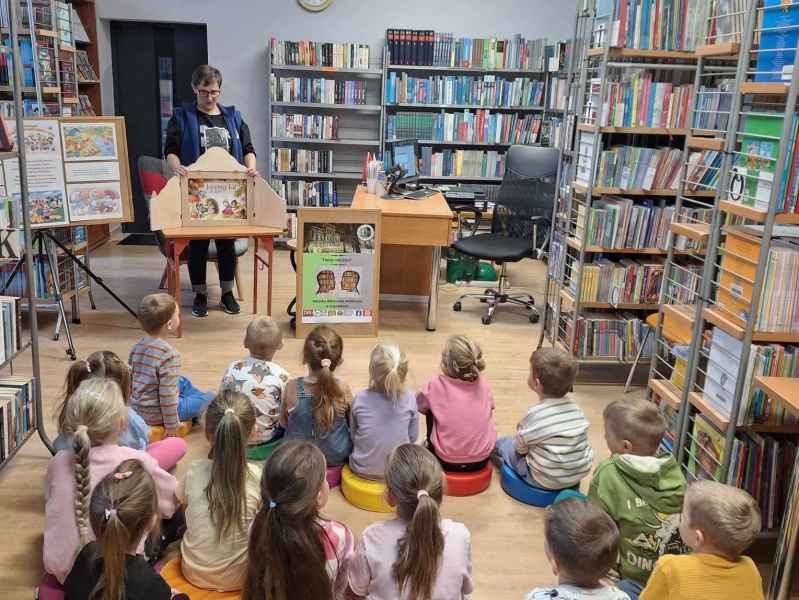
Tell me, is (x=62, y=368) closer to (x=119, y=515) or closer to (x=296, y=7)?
(x=119, y=515)

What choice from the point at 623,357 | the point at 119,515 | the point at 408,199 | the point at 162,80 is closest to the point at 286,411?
the point at 119,515

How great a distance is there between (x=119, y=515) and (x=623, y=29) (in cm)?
339

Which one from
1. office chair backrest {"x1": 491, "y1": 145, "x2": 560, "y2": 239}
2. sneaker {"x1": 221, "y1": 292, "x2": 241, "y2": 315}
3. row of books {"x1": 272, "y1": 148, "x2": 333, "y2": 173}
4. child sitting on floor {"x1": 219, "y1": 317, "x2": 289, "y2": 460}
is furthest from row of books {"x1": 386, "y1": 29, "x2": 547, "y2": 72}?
Result: child sitting on floor {"x1": 219, "y1": 317, "x2": 289, "y2": 460}

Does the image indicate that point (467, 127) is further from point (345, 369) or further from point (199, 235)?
point (345, 369)

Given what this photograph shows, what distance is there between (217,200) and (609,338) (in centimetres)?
260

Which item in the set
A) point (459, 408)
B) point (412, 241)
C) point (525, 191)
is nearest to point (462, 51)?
point (525, 191)

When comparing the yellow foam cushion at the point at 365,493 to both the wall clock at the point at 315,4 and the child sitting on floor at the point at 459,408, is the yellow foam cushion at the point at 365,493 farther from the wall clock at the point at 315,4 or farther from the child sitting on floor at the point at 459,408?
the wall clock at the point at 315,4

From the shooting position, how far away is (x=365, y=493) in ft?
9.54

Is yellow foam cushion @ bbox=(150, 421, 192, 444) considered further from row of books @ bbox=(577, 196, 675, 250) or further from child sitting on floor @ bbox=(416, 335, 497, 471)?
row of books @ bbox=(577, 196, 675, 250)

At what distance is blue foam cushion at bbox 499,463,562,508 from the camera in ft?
9.91

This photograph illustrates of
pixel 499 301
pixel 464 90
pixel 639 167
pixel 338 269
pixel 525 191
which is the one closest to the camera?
pixel 639 167

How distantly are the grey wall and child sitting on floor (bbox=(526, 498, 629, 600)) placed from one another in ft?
20.6

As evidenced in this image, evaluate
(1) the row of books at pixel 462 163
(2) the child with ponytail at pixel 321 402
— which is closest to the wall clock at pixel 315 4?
(1) the row of books at pixel 462 163

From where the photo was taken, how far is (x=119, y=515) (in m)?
1.74
